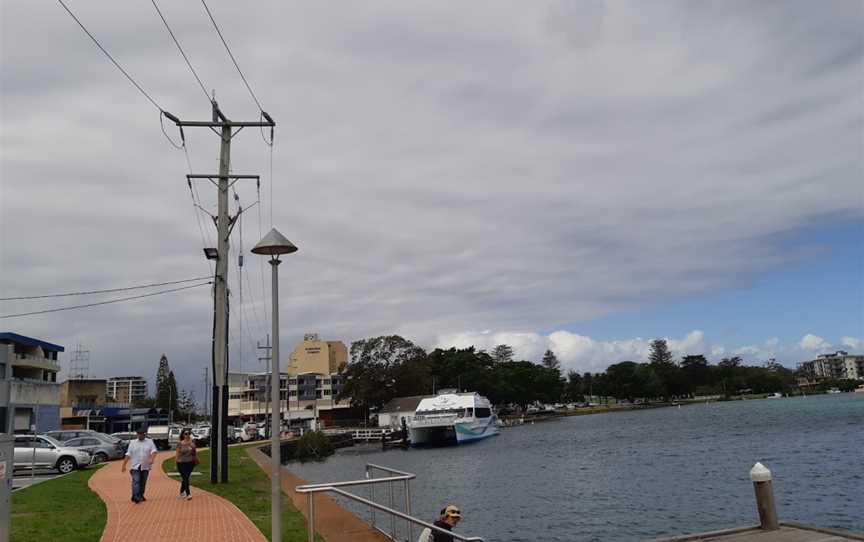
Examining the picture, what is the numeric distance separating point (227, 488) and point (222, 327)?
457cm

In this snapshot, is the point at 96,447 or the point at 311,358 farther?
the point at 311,358

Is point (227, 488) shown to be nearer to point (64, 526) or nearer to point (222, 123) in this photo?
point (64, 526)

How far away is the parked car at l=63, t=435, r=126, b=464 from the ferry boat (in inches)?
1602

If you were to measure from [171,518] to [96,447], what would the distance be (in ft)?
65.7

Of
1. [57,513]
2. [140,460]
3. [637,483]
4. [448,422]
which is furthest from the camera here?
[448,422]

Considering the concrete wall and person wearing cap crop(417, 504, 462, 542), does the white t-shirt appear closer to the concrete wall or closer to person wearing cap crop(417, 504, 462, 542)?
person wearing cap crop(417, 504, 462, 542)

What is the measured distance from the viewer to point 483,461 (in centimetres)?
4966

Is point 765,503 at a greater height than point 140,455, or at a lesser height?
lesser

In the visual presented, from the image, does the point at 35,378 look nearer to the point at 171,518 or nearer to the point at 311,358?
the point at 171,518

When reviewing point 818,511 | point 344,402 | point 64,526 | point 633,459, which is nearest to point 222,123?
point 64,526

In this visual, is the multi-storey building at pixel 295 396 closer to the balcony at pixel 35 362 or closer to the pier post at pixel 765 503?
the balcony at pixel 35 362

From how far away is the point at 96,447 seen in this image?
31625 millimetres

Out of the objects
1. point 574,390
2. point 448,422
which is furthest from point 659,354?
point 448,422

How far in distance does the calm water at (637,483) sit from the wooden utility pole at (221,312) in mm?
4566
